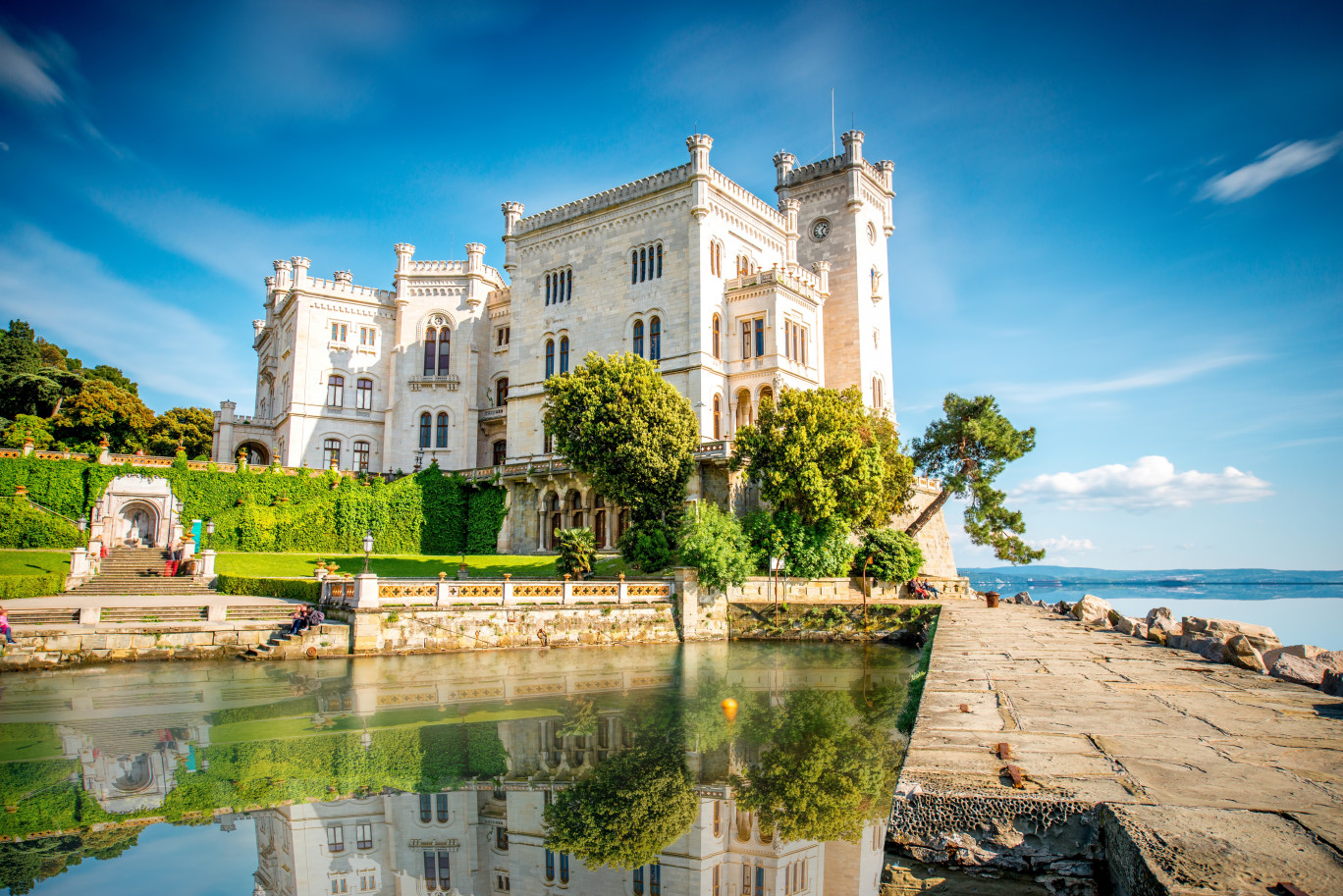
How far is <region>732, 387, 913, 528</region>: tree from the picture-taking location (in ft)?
94.4

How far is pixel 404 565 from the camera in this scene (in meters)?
34.6

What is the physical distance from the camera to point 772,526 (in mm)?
29625

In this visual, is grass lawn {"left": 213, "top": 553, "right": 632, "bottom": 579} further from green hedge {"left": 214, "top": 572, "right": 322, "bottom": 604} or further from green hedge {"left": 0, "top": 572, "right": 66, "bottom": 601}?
green hedge {"left": 0, "top": 572, "right": 66, "bottom": 601}

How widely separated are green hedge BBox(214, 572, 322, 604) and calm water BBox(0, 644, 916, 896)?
8953 mm

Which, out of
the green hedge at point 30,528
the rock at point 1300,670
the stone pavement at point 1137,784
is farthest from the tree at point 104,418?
the rock at point 1300,670

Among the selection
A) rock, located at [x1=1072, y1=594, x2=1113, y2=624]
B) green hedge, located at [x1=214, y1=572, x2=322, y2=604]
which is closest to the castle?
green hedge, located at [x1=214, y1=572, x2=322, y2=604]

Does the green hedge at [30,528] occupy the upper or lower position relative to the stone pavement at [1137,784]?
upper

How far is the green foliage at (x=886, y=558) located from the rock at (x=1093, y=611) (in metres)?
12.9

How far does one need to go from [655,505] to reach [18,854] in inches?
981

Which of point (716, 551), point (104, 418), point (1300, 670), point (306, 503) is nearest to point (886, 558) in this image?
point (716, 551)

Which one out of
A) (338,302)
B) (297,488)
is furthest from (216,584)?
(338,302)

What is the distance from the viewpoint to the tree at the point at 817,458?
28.8m

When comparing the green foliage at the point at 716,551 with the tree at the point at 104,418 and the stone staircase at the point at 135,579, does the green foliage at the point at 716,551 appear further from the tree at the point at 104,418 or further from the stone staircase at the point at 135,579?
the tree at the point at 104,418

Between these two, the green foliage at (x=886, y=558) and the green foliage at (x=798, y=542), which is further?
the green foliage at (x=886, y=558)
